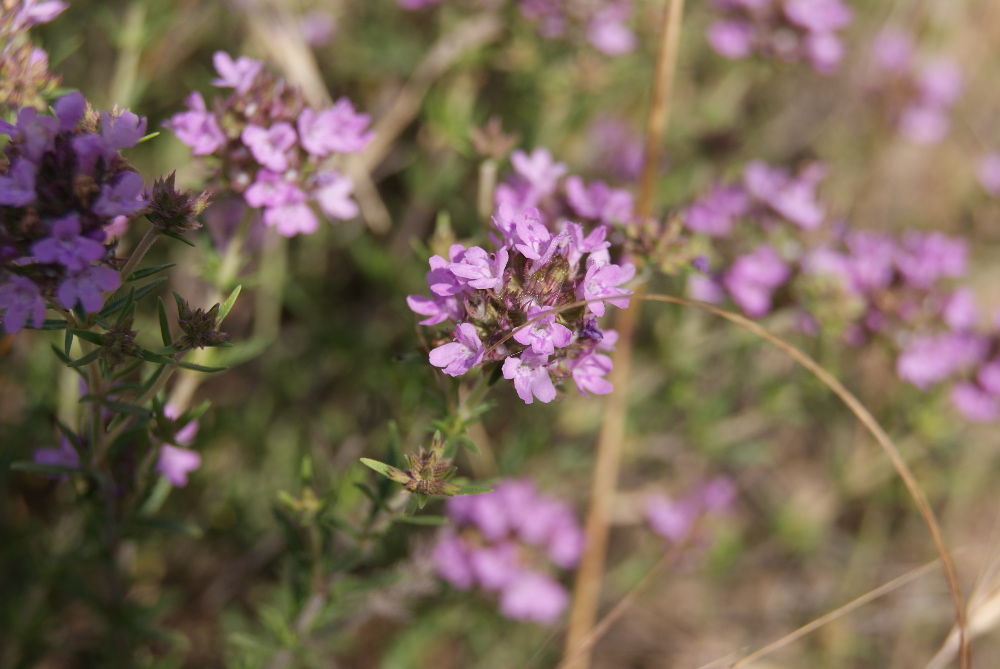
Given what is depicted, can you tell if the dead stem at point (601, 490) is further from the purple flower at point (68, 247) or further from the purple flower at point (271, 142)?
the purple flower at point (68, 247)

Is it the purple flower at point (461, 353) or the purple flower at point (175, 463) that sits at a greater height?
the purple flower at point (461, 353)

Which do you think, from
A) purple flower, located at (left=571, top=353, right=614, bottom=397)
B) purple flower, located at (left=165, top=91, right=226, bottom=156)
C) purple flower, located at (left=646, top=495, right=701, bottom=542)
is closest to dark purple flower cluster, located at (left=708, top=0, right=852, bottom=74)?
purple flower, located at (left=646, top=495, right=701, bottom=542)

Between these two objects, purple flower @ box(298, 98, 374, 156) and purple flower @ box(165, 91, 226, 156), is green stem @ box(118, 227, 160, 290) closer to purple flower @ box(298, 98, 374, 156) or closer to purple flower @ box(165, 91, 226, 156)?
purple flower @ box(165, 91, 226, 156)

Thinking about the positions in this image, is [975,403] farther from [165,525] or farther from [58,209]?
[58,209]

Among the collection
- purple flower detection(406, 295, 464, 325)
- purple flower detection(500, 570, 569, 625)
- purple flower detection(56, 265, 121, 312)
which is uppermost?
purple flower detection(56, 265, 121, 312)

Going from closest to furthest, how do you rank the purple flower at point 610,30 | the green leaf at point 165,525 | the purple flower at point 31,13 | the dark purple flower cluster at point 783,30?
1. the purple flower at point 31,13
2. the green leaf at point 165,525
3. the purple flower at point 610,30
4. the dark purple flower cluster at point 783,30

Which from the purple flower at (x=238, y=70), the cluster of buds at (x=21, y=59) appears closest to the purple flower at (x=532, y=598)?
the purple flower at (x=238, y=70)
